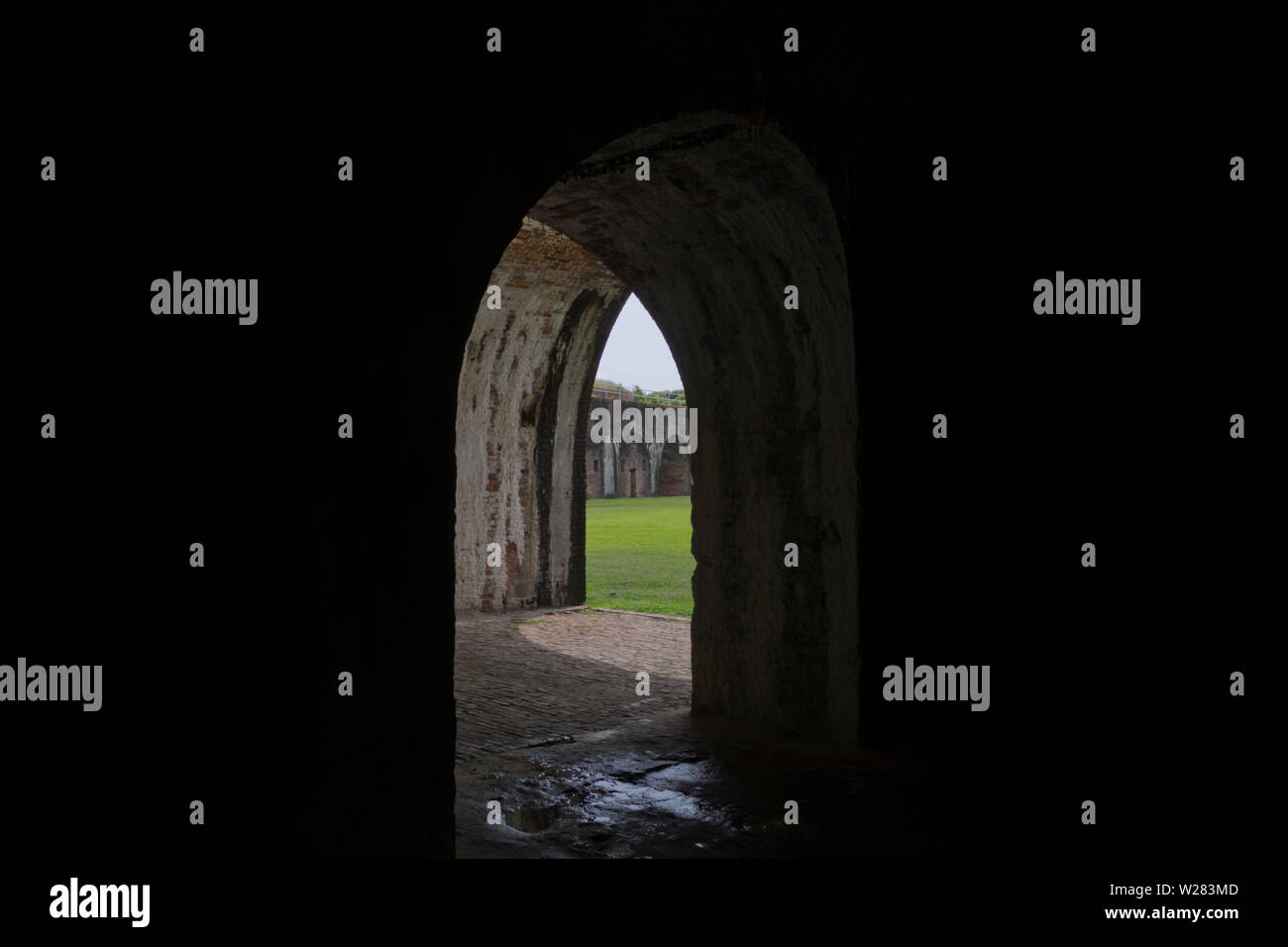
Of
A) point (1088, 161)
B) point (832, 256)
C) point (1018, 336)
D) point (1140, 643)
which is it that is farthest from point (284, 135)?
point (1140, 643)

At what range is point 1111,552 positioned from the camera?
6363 millimetres

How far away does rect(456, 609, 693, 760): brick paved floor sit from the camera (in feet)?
22.0

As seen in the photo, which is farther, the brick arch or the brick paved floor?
the brick paved floor

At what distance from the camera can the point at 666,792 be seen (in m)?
5.19

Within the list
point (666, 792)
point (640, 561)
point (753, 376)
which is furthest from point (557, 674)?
point (640, 561)

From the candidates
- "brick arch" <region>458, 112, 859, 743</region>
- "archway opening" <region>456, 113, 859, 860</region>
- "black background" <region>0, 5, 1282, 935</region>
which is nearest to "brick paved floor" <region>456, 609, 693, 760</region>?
"archway opening" <region>456, 113, 859, 860</region>

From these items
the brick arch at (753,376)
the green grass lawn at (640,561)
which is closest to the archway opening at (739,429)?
the brick arch at (753,376)

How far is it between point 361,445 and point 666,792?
2440 mm

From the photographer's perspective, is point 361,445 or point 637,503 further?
point 637,503

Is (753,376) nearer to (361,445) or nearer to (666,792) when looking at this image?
(666,792)

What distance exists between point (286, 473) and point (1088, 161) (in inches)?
202

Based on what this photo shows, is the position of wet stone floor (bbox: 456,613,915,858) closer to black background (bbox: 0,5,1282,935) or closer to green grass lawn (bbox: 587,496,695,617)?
black background (bbox: 0,5,1282,935)

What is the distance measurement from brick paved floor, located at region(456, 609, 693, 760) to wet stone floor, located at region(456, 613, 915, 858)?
1.9 inches

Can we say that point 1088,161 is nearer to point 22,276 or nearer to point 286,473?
point 286,473
